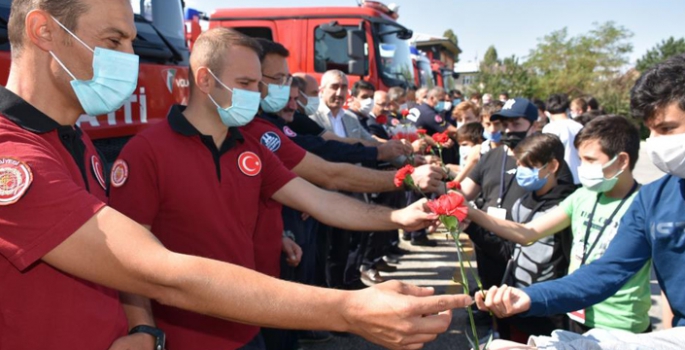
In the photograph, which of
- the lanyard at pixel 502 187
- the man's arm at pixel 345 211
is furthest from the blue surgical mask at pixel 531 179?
the man's arm at pixel 345 211

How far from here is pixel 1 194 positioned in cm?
120

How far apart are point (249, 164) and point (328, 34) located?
600 cm

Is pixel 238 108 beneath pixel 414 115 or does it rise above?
above

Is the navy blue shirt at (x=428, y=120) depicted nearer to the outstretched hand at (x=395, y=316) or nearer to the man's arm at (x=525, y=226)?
the man's arm at (x=525, y=226)

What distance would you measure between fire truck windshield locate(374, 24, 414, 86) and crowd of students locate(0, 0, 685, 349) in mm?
4578

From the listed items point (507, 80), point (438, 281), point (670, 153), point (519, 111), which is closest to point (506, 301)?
point (670, 153)

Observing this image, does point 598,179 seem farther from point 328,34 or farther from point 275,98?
point 328,34

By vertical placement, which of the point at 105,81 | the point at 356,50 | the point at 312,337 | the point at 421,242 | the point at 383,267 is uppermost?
the point at 356,50

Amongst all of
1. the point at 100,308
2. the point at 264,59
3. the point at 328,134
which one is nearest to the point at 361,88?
the point at 328,134

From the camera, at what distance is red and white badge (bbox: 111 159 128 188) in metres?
1.97

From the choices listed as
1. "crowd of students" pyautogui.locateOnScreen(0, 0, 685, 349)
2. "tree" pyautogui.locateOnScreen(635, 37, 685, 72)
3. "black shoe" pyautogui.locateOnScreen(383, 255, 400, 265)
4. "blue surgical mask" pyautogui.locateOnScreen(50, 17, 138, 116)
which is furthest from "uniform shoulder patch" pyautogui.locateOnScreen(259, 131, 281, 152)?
"tree" pyautogui.locateOnScreen(635, 37, 685, 72)

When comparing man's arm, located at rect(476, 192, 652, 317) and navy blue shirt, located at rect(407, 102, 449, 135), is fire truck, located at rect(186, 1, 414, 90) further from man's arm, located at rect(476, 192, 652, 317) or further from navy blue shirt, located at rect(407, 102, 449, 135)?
man's arm, located at rect(476, 192, 652, 317)

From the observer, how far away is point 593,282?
218 centimetres

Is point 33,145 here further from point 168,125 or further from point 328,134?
point 328,134
